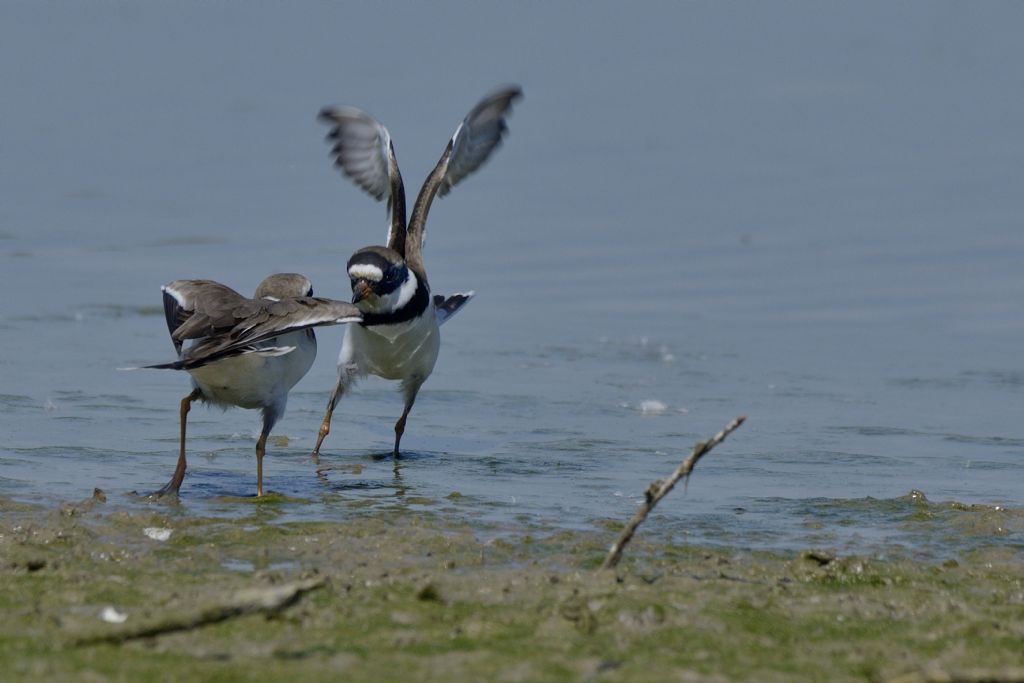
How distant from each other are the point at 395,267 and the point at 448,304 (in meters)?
2.39

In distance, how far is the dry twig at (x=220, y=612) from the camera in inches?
177

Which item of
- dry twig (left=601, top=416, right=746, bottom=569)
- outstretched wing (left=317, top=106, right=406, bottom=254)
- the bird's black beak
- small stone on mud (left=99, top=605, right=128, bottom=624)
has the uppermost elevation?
outstretched wing (left=317, top=106, right=406, bottom=254)

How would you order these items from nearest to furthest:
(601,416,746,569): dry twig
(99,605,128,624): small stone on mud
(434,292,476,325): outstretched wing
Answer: (99,605,128,624): small stone on mud
(601,416,746,569): dry twig
(434,292,476,325): outstretched wing

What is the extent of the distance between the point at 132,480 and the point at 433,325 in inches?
116

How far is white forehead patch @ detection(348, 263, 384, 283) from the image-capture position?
9180 millimetres

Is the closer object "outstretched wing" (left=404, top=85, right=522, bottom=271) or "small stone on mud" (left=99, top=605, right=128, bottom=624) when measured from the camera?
"small stone on mud" (left=99, top=605, right=128, bottom=624)

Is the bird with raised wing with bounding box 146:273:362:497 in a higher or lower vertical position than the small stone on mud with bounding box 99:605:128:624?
higher

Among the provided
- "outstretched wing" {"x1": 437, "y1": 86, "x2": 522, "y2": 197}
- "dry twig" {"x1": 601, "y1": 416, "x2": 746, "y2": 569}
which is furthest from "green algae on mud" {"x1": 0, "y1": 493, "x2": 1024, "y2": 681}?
"outstretched wing" {"x1": 437, "y1": 86, "x2": 522, "y2": 197}

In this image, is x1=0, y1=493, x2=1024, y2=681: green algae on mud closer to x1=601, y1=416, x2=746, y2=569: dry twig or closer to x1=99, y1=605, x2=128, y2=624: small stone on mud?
x1=99, y1=605, x2=128, y2=624: small stone on mud

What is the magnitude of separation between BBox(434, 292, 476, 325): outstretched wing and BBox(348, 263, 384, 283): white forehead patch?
2.44m

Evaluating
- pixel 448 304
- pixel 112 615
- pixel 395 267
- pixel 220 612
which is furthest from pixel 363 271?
pixel 220 612

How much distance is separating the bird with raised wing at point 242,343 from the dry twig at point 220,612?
280cm

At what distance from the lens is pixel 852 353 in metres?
13.9

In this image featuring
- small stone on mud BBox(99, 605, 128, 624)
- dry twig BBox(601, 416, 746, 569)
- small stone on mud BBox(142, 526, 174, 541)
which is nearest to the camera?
small stone on mud BBox(99, 605, 128, 624)
